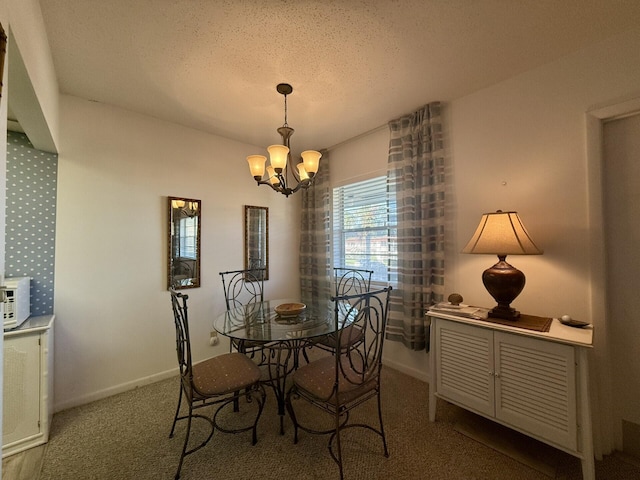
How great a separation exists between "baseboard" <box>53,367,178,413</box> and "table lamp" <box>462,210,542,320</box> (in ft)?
9.75

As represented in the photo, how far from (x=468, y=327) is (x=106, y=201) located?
10.3ft

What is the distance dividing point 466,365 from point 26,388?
2.97 m

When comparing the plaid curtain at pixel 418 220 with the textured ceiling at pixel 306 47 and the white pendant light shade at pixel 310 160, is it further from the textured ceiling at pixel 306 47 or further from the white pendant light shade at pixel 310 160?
the white pendant light shade at pixel 310 160

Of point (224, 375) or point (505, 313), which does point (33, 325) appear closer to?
point (224, 375)

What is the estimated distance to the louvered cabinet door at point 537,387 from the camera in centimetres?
146

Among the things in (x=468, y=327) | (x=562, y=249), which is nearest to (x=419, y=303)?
(x=468, y=327)

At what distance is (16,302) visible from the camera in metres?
1.78

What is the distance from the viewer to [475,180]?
228 cm

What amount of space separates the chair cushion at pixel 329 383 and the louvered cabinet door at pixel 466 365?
1.96 feet

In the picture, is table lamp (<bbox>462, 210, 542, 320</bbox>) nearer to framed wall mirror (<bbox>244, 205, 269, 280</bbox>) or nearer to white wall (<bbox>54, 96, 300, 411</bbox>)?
framed wall mirror (<bbox>244, 205, 269, 280</bbox>)

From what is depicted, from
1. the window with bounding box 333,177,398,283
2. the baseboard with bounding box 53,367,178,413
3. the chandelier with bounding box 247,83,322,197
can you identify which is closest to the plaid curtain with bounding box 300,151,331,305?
the window with bounding box 333,177,398,283

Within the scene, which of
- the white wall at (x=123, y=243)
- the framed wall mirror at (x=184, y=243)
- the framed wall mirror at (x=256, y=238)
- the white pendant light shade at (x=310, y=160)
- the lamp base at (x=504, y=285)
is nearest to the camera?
the lamp base at (x=504, y=285)

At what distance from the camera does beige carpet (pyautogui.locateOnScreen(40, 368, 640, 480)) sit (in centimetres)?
155

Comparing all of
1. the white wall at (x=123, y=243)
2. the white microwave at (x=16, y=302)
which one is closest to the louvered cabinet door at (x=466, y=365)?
the white wall at (x=123, y=243)
